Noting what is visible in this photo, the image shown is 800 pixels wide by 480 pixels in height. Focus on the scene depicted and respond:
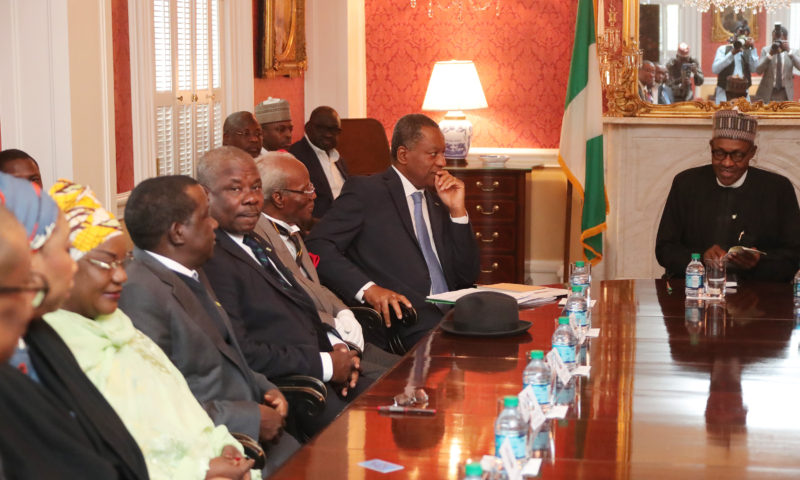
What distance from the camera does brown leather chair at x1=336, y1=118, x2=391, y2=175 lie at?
25.8 ft

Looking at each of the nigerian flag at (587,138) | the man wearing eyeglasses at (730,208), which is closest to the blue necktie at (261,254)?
the man wearing eyeglasses at (730,208)

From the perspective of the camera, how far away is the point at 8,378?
183 centimetres

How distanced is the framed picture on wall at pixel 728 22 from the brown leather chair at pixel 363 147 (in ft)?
8.16

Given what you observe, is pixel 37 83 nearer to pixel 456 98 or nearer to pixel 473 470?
pixel 473 470

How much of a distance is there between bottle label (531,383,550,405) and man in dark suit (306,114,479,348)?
1.86 meters

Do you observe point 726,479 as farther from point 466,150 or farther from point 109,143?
point 466,150

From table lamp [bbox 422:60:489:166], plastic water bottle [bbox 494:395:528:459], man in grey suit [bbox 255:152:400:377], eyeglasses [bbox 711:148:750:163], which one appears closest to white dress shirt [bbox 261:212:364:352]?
man in grey suit [bbox 255:152:400:377]

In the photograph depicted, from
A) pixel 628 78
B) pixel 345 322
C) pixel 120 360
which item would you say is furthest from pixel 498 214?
pixel 120 360

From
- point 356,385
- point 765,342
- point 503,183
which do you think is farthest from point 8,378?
point 503,183

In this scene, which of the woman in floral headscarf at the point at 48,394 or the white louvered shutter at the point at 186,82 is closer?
the woman in floral headscarf at the point at 48,394

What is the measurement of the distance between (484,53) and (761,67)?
2.19 m

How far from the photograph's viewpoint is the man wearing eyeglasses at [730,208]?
4.93 metres

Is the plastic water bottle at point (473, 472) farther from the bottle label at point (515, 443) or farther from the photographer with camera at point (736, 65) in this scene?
the photographer with camera at point (736, 65)

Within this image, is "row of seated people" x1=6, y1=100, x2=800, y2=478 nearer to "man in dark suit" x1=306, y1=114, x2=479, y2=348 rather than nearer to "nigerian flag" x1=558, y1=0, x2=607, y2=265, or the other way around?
"man in dark suit" x1=306, y1=114, x2=479, y2=348
